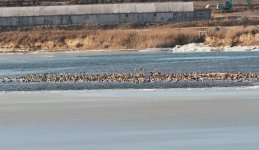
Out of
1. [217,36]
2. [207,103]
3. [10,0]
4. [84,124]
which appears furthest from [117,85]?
[10,0]

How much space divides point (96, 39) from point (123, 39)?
2.82m

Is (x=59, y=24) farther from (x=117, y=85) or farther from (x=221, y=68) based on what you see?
→ (x=117, y=85)

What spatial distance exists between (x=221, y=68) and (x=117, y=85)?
359 inches

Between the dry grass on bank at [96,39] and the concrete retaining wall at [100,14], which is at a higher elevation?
the concrete retaining wall at [100,14]

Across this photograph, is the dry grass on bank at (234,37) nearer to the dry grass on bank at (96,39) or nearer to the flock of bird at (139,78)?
the dry grass on bank at (96,39)

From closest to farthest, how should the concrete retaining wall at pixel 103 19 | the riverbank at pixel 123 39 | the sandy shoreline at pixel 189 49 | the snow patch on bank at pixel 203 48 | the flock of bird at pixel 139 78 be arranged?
the flock of bird at pixel 139 78 < the snow patch on bank at pixel 203 48 < the sandy shoreline at pixel 189 49 < the riverbank at pixel 123 39 < the concrete retaining wall at pixel 103 19

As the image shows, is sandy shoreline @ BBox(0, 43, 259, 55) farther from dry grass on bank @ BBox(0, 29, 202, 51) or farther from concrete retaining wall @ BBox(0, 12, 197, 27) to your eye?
concrete retaining wall @ BBox(0, 12, 197, 27)

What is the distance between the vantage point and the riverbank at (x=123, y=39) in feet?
191

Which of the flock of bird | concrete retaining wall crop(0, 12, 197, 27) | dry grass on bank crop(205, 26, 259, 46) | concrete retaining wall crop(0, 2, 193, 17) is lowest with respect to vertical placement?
the flock of bird

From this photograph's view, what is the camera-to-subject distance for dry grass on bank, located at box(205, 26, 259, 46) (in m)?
57.2

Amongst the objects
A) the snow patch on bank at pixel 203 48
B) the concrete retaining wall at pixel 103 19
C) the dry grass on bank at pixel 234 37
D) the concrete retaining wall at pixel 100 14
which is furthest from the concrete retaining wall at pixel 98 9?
the snow patch on bank at pixel 203 48

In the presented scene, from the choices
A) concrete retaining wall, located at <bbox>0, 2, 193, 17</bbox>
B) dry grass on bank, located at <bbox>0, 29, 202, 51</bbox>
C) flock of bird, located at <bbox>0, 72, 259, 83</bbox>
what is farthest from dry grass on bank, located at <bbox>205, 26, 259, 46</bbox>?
flock of bird, located at <bbox>0, 72, 259, 83</bbox>

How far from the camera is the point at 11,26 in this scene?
78062 millimetres

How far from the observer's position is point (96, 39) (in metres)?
63.8
